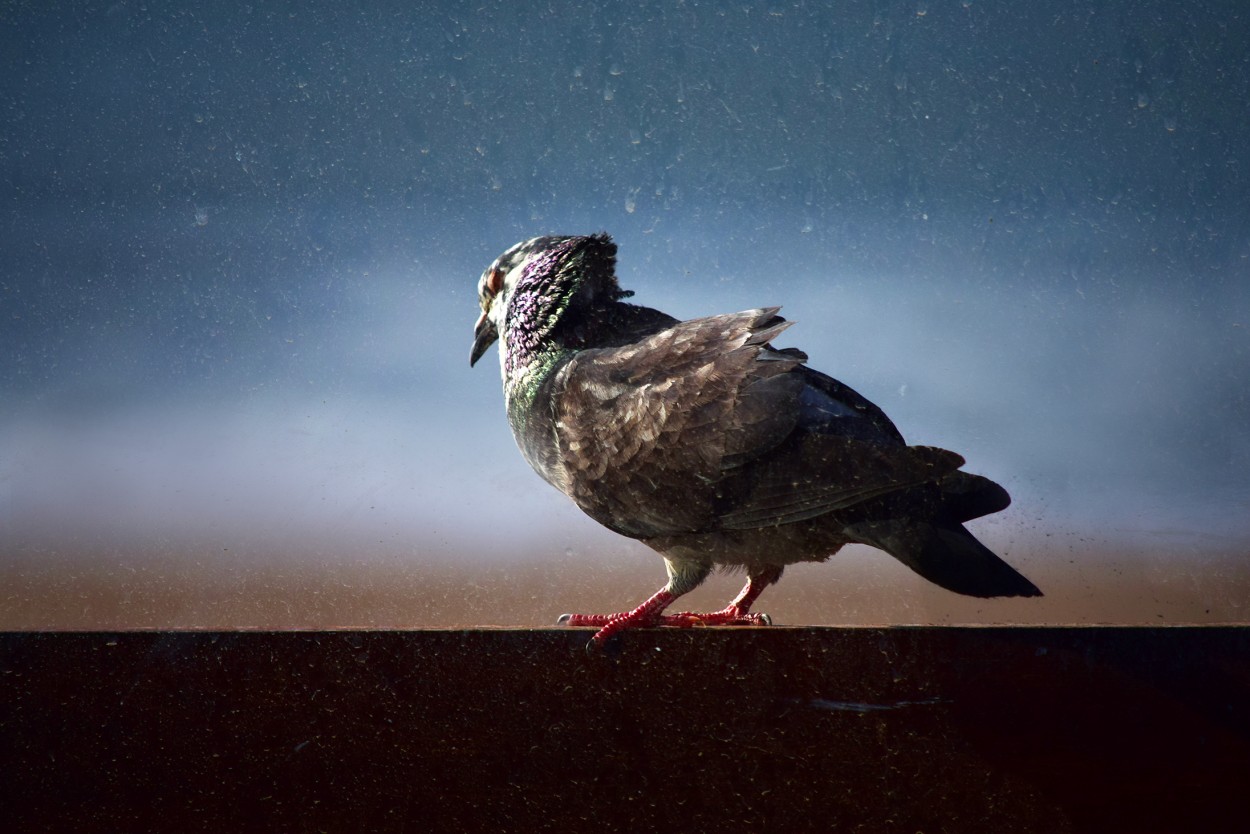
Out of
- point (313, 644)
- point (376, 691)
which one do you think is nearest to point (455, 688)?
point (376, 691)

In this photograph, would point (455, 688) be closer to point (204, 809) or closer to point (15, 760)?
point (204, 809)

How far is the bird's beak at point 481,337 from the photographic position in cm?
404

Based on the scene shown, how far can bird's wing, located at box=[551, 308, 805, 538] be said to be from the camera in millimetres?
2893

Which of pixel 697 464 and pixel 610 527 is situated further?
pixel 610 527

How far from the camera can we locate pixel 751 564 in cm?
Result: 317

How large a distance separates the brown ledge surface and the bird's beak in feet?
6.32

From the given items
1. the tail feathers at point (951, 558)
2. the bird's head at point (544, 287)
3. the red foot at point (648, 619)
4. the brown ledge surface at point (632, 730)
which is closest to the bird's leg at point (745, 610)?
the red foot at point (648, 619)

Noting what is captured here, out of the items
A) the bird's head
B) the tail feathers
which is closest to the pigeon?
the tail feathers

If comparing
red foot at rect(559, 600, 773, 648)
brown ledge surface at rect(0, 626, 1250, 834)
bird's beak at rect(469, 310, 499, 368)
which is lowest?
brown ledge surface at rect(0, 626, 1250, 834)

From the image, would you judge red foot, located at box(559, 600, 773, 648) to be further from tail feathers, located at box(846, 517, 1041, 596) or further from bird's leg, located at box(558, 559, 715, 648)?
tail feathers, located at box(846, 517, 1041, 596)

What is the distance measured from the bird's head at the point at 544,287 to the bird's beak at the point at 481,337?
0.09 metres

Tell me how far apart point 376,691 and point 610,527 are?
3.50ft

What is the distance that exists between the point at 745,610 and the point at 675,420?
1.01 metres

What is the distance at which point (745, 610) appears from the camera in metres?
3.51
